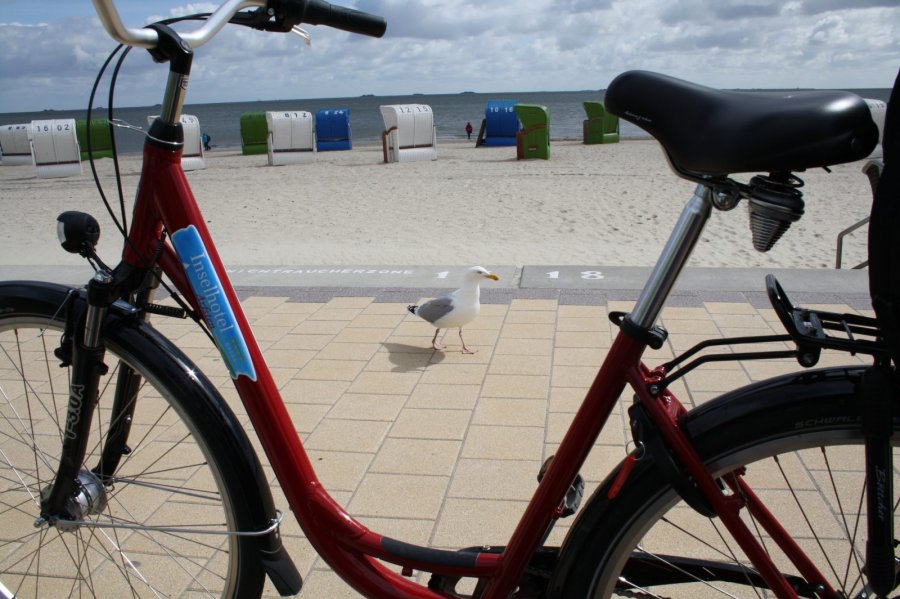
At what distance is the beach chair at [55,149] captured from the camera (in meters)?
19.0

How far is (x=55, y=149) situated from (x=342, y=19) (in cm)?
2012

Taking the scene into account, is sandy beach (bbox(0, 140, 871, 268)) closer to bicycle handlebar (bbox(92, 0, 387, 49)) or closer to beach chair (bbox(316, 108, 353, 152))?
bicycle handlebar (bbox(92, 0, 387, 49))

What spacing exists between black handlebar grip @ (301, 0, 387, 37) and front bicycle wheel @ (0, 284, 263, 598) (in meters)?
0.84

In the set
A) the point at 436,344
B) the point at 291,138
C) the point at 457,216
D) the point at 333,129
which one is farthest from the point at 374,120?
the point at 436,344

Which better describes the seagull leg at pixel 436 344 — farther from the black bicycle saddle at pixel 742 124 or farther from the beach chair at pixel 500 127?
the beach chair at pixel 500 127

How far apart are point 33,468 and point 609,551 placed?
2.52 metres

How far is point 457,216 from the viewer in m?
10.8

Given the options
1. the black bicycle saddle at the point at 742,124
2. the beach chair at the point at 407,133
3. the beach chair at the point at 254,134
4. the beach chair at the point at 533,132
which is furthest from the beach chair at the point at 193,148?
the black bicycle saddle at the point at 742,124

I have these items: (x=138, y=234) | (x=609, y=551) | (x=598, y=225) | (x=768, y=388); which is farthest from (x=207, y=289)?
(x=598, y=225)

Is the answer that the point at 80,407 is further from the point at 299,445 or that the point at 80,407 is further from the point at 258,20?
the point at 258,20

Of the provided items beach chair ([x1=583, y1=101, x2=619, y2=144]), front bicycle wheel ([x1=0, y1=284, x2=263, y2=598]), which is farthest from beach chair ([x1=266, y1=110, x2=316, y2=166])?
front bicycle wheel ([x1=0, y1=284, x2=263, y2=598])

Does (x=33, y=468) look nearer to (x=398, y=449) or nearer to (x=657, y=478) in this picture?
(x=398, y=449)

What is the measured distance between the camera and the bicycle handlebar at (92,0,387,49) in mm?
1482

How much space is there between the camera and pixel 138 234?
1778 millimetres
